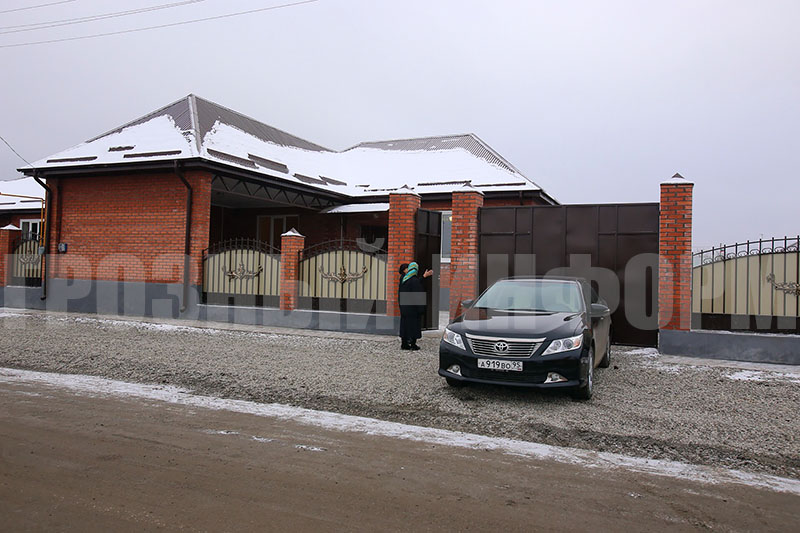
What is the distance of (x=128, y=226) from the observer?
15109 mm

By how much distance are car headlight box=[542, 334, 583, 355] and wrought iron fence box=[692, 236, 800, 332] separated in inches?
183

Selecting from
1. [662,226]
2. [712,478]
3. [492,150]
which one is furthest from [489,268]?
[492,150]

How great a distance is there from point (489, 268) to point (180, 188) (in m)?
8.07

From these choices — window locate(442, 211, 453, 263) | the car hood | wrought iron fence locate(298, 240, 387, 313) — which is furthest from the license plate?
window locate(442, 211, 453, 263)

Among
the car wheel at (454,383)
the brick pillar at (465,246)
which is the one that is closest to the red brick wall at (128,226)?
the brick pillar at (465,246)

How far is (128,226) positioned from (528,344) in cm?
1239

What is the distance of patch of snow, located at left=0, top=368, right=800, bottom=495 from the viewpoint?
14.4 ft

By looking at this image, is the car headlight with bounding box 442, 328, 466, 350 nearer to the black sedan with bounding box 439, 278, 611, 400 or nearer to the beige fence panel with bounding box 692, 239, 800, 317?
the black sedan with bounding box 439, 278, 611, 400

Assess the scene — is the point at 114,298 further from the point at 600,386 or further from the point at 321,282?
the point at 600,386

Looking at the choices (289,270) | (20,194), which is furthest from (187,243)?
(20,194)

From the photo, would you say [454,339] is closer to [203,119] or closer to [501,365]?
[501,365]

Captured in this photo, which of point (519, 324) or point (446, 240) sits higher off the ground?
point (446, 240)

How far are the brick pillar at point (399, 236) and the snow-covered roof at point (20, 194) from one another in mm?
17265

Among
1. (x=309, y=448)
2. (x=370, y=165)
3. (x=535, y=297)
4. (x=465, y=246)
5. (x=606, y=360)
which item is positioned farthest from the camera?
(x=370, y=165)
